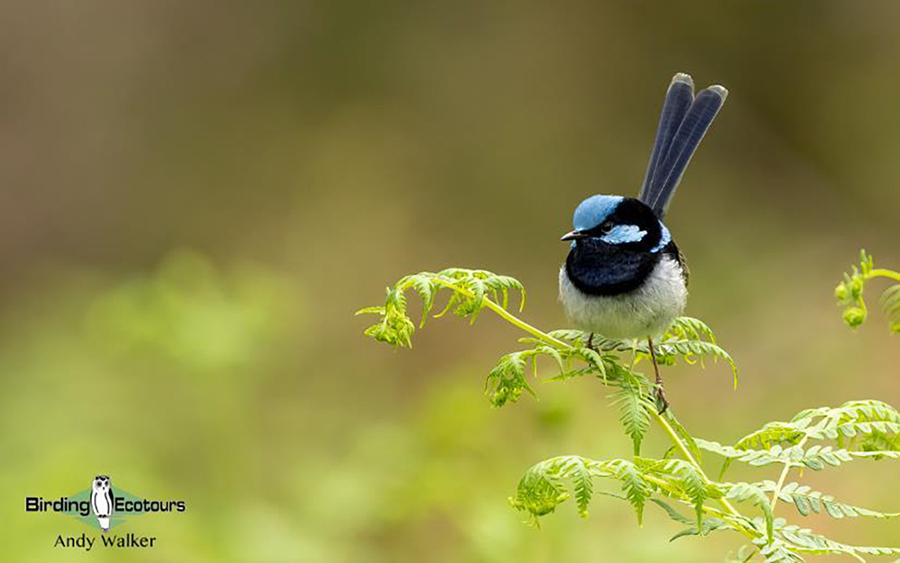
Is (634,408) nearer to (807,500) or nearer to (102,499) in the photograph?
(807,500)

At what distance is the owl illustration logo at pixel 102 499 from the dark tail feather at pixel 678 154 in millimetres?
2123

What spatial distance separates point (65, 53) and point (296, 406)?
16.4ft

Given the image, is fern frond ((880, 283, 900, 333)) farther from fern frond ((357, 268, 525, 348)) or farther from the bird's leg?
fern frond ((357, 268, 525, 348))

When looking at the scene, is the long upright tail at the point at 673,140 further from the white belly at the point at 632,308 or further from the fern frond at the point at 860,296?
the fern frond at the point at 860,296

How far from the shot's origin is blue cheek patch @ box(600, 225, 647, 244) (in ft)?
10.9

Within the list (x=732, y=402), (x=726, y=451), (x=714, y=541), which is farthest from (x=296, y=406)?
(x=726, y=451)


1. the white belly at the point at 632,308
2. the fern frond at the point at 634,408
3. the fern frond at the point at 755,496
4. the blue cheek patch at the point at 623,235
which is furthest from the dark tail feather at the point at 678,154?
the fern frond at the point at 755,496

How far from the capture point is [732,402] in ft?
23.1

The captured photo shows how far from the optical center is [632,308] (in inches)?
123

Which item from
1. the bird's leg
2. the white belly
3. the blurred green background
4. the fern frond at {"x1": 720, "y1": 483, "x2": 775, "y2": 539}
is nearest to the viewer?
the fern frond at {"x1": 720, "y1": 483, "x2": 775, "y2": 539}

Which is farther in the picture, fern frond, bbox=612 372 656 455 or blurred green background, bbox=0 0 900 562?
blurred green background, bbox=0 0 900 562

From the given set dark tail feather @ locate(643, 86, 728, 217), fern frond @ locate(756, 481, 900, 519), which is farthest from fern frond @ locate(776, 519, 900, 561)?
dark tail feather @ locate(643, 86, 728, 217)

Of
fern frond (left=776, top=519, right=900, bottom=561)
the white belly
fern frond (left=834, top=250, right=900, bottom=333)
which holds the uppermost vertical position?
the white belly

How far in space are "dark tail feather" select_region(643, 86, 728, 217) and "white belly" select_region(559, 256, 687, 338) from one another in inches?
21.6
